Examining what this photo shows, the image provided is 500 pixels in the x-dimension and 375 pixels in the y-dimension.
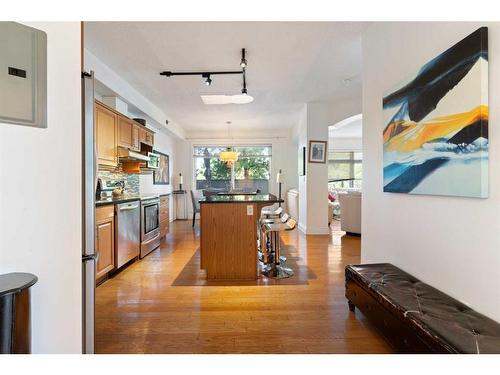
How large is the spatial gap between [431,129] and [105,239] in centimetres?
325

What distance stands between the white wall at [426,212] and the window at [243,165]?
5.46 m

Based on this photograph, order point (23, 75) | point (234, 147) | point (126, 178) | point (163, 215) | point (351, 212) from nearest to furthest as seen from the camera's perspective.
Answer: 1. point (23, 75)
2. point (126, 178)
3. point (163, 215)
4. point (351, 212)
5. point (234, 147)

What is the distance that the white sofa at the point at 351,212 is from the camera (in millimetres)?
5320

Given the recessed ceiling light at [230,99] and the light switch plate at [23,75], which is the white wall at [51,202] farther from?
the recessed ceiling light at [230,99]

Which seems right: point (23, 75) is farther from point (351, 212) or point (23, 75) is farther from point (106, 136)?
point (351, 212)

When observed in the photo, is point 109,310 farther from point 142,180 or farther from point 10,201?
point 142,180

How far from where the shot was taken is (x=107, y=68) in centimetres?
356

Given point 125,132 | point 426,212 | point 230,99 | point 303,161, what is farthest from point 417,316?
point 303,161

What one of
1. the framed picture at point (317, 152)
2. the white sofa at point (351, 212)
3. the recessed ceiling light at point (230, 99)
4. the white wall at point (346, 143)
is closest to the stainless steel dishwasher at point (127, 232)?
the recessed ceiling light at point (230, 99)

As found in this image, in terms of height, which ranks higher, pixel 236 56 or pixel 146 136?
pixel 236 56

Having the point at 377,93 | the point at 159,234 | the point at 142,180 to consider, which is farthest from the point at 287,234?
the point at 377,93

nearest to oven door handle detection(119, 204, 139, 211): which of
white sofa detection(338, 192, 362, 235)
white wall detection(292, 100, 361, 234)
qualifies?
white wall detection(292, 100, 361, 234)

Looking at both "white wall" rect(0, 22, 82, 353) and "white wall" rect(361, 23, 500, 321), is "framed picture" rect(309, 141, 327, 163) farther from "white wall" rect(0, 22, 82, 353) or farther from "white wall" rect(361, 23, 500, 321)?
"white wall" rect(0, 22, 82, 353)

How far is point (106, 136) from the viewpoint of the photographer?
346 cm
